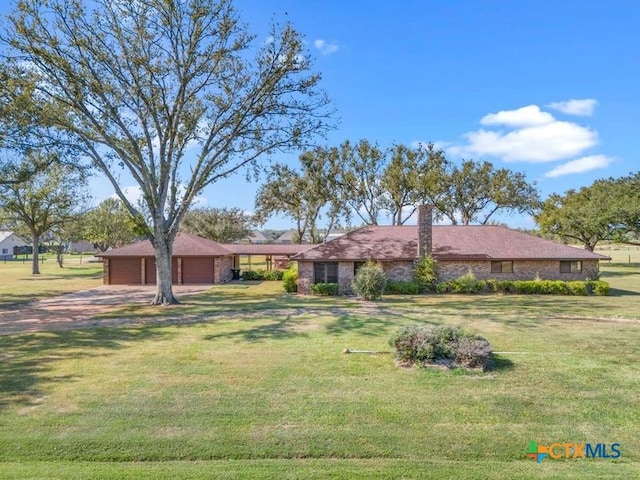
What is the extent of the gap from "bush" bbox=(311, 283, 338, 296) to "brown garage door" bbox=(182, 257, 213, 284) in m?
11.1

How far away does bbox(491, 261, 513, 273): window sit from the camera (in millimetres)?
24750

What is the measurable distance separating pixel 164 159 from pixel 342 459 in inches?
707

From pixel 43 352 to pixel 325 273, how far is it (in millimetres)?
15867

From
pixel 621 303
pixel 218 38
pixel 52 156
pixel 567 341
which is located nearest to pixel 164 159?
pixel 52 156

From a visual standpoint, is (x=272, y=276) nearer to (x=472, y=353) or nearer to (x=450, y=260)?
(x=450, y=260)

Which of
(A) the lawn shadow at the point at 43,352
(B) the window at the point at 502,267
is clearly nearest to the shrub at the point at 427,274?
(B) the window at the point at 502,267

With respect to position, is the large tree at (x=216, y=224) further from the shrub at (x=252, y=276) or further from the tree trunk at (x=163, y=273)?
the tree trunk at (x=163, y=273)

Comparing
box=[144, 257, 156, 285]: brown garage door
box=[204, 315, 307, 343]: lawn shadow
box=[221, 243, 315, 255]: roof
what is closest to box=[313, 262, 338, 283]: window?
box=[204, 315, 307, 343]: lawn shadow

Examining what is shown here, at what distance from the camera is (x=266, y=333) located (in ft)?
41.7

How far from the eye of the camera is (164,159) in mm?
20094

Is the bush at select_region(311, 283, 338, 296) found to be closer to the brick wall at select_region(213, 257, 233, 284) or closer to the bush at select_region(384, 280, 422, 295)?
the bush at select_region(384, 280, 422, 295)

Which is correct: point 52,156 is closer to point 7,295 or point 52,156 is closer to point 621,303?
point 7,295

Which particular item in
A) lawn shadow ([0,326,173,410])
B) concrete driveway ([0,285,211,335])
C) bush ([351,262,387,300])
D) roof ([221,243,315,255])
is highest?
roof ([221,243,315,255])

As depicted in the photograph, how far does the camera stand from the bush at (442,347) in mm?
8750
